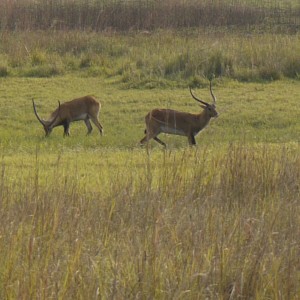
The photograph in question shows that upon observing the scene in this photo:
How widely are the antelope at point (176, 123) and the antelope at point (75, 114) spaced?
56.4 inches

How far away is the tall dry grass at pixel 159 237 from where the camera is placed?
4.66 metres

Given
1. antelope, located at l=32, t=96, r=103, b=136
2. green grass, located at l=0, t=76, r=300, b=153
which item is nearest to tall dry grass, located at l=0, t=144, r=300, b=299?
green grass, located at l=0, t=76, r=300, b=153

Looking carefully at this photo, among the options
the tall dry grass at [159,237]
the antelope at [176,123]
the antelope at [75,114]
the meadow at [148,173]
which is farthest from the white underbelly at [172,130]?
the tall dry grass at [159,237]

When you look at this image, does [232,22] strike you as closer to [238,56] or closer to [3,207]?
[238,56]

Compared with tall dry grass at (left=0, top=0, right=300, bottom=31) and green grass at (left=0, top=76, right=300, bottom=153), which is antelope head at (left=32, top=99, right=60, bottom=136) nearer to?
green grass at (left=0, top=76, right=300, bottom=153)

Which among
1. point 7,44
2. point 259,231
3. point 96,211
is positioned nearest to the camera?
point 259,231

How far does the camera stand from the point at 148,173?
659 centimetres

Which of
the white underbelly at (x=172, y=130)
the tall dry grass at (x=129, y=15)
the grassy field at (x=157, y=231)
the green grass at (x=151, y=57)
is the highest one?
the grassy field at (x=157, y=231)

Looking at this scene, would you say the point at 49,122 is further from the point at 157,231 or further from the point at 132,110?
the point at 157,231

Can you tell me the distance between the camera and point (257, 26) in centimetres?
2502

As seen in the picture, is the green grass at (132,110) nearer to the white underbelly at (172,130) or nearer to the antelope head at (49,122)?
the antelope head at (49,122)

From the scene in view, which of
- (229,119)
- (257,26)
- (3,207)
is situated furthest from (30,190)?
(257,26)

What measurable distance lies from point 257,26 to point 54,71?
28.2ft

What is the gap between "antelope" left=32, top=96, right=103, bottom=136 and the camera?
13.6 metres
